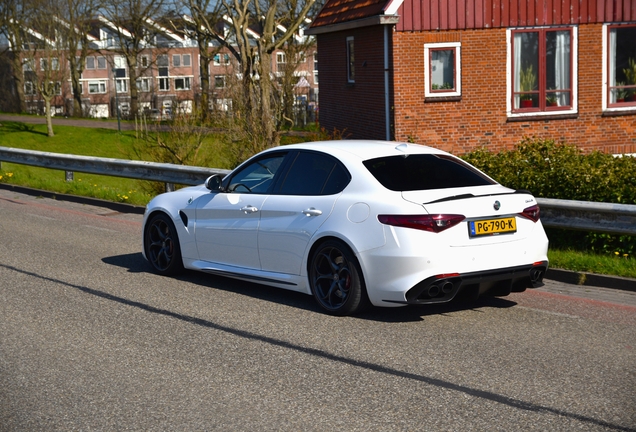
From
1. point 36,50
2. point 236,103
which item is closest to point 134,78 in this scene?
point 36,50

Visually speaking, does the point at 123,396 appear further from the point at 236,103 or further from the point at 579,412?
the point at 236,103

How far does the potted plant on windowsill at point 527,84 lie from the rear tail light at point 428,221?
16.2 m

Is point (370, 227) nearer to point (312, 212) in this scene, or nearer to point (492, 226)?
Answer: point (312, 212)

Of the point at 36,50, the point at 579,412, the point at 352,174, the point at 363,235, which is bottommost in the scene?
the point at 579,412

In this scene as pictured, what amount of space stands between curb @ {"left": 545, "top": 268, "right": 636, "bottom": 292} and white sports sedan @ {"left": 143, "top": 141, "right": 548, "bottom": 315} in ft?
4.40

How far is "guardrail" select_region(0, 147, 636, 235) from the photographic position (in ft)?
28.9

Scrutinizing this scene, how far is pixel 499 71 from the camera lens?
2194cm

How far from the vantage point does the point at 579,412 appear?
5000 millimetres

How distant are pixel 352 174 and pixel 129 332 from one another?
2.21 m

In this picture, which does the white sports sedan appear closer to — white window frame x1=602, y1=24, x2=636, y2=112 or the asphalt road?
the asphalt road

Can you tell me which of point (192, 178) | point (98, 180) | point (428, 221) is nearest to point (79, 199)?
point (192, 178)

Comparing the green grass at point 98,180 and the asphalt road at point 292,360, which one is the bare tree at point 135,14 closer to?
the green grass at point 98,180

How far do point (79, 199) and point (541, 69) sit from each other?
12137 millimetres

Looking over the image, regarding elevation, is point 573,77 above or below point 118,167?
above
